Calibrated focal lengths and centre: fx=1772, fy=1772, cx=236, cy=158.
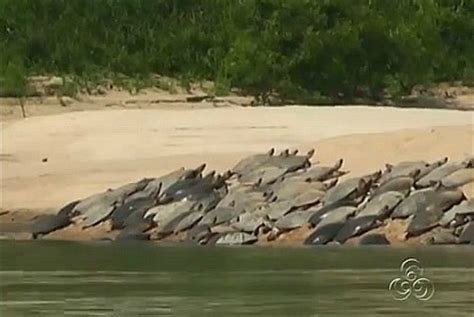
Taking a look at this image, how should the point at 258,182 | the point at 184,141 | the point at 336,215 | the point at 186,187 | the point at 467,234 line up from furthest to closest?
the point at 184,141, the point at 258,182, the point at 186,187, the point at 336,215, the point at 467,234

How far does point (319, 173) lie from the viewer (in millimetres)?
24109

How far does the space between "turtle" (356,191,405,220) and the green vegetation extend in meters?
9.10

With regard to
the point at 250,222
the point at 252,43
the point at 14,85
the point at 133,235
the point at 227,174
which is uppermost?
the point at 250,222

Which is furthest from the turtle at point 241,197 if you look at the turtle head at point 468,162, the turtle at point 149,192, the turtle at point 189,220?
the turtle head at point 468,162

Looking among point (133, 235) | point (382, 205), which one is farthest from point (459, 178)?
point (133, 235)

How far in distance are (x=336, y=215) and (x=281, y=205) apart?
0.91 m

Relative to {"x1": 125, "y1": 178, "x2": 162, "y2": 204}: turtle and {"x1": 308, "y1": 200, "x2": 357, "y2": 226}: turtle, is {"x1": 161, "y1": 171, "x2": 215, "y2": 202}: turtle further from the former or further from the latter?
{"x1": 308, "y1": 200, "x2": 357, "y2": 226}: turtle

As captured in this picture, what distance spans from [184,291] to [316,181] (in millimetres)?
7104

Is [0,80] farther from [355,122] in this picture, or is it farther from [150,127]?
[355,122]

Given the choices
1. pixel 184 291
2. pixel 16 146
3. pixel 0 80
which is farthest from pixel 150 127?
pixel 184 291

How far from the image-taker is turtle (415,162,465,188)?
75.8 feet

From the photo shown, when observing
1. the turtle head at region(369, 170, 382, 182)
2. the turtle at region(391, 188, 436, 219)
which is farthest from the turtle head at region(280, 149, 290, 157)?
the turtle at region(391, 188, 436, 219)

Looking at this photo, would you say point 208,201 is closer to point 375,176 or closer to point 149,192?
point 149,192

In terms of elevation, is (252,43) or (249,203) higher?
(249,203)
